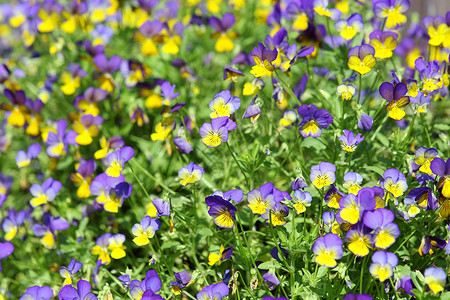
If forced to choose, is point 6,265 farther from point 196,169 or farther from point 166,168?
point 196,169

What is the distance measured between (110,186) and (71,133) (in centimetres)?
60

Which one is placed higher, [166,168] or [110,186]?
[110,186]

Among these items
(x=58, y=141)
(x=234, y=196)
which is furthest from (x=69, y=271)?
(x=58, y=141)

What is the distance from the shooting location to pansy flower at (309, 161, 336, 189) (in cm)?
170

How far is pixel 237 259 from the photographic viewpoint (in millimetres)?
1868

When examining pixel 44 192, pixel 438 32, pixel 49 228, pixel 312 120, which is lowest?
pixel 49 228

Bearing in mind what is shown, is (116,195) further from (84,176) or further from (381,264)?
(381,264)

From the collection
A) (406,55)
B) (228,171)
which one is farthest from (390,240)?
(406,55)

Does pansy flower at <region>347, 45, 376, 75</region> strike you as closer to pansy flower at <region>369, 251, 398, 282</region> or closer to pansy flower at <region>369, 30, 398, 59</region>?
pansy flower at <region>369, 30, 398, 59</region>

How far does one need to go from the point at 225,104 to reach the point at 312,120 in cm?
34

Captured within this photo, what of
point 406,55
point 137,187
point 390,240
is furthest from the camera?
point 406,55

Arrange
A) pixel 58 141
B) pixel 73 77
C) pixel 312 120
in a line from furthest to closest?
pixel 73 77 → pixel 58 141 → pixel 312 120

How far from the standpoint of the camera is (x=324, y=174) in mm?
1713

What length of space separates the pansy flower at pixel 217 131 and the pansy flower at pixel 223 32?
52.1 inches
